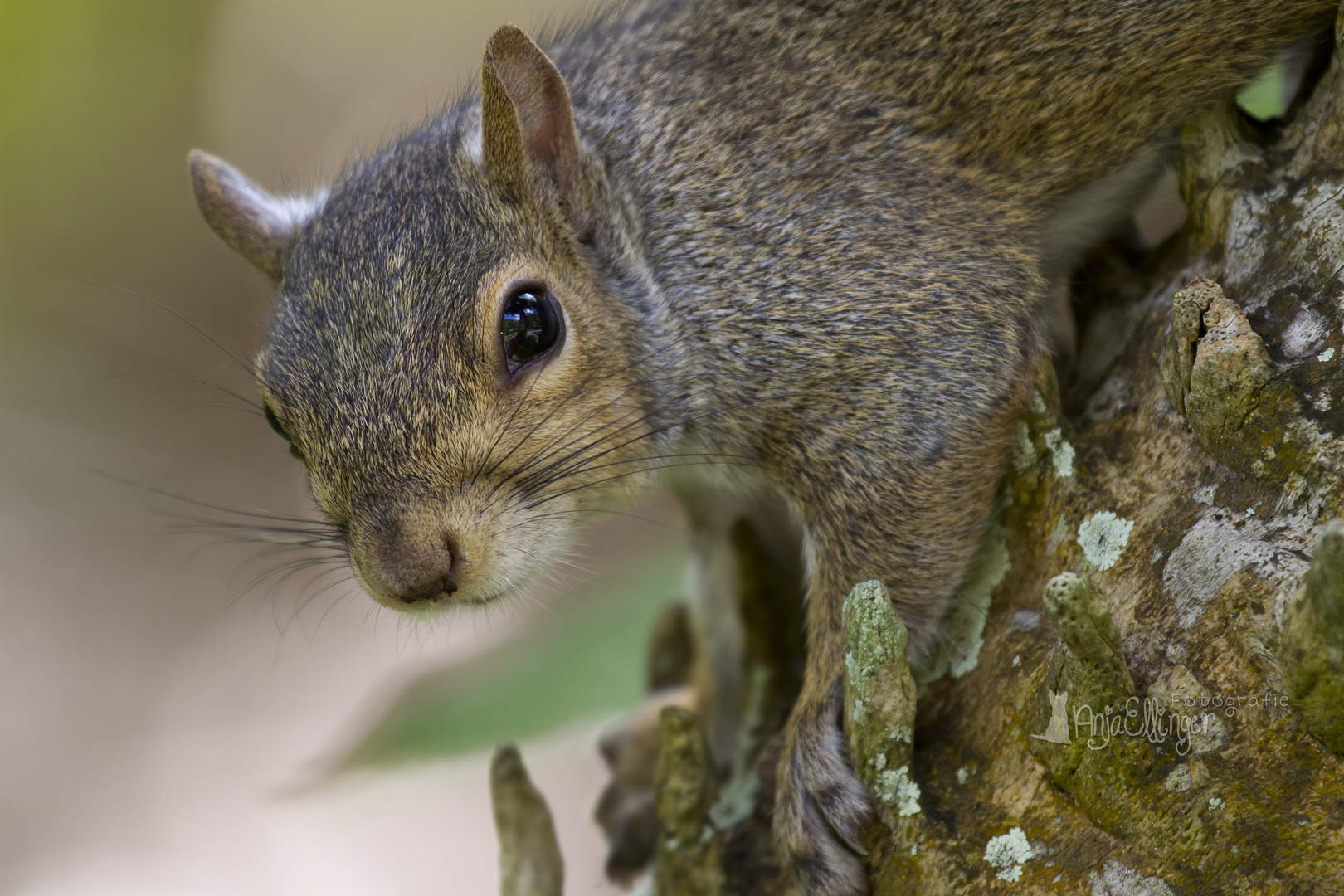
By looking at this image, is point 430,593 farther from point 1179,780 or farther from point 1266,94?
point 1266,94

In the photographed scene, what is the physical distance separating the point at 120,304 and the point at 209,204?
11.2 ft

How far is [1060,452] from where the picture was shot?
5.70 ft

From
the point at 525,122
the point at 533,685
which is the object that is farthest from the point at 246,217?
the point at 533,685

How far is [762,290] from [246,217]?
3.83 ft

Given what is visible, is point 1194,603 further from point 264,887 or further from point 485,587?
point 264,887

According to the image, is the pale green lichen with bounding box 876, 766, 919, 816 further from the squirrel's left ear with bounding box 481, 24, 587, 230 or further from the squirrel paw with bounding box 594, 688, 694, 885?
the squirrel's left ear with bounding box 481, 24, 587, 230

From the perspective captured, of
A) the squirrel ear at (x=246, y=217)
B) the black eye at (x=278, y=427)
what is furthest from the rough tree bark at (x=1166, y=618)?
the squirrel ear at (x=246, y=217)

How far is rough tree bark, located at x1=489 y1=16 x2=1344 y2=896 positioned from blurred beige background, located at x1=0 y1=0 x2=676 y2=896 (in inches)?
120

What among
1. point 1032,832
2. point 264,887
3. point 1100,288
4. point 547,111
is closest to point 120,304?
point 264,887

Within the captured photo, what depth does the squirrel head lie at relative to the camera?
1840mm

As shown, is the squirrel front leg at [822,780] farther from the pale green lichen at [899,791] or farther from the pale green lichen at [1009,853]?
the pale green lichen at [1009,853]

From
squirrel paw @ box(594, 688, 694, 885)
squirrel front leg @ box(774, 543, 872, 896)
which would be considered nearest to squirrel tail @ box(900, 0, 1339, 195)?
squirrel front leg @ box(774, 543, 872, 896)

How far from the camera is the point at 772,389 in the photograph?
2033 mm

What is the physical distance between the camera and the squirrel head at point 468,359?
1.84 m
